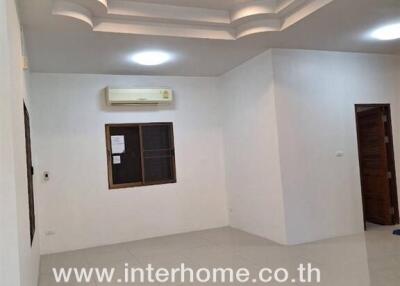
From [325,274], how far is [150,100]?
3559mm

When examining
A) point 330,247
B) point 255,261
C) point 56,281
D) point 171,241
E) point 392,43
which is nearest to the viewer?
point 56,281

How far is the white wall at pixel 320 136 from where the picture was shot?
4875mm

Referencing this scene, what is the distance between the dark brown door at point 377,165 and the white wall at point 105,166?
96.0 inches

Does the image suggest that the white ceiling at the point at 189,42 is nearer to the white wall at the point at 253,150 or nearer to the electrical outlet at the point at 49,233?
the white wall at the point at 253,150

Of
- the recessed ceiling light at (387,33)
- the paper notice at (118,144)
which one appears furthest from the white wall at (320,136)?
the paper notice at (118,144)

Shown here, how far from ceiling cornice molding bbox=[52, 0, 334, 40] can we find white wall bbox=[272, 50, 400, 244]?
0.87 meters

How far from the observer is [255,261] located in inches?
167

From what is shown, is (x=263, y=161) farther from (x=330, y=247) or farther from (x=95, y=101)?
(x=95, y=101)

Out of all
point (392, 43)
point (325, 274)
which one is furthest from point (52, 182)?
point (392, 43)

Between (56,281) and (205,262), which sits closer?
(56,281)

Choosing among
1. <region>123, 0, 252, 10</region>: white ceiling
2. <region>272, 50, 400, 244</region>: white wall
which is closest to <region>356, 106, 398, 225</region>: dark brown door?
<region>272, 50, 400, 244</region>: white wall

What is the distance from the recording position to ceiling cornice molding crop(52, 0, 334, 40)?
354 cm

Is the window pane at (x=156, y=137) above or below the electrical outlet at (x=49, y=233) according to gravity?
above

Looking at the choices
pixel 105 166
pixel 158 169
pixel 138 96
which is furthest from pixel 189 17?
pixel 158 169
